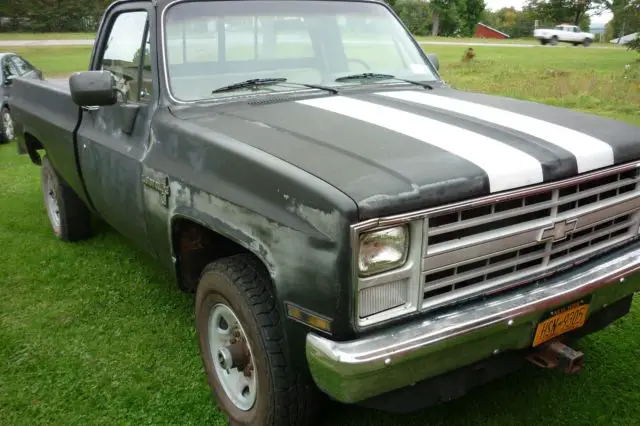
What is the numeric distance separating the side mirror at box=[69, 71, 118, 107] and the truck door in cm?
16

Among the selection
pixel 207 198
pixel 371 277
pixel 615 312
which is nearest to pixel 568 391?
pixel 615 312

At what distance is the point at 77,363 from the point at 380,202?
2301mm

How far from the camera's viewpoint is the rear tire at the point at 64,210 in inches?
199

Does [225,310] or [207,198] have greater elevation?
[207,198]

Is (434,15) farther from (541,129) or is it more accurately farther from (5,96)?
(541,129)

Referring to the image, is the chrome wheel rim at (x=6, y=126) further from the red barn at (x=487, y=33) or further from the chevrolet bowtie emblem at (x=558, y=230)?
the red barn at (x=487, y=33)

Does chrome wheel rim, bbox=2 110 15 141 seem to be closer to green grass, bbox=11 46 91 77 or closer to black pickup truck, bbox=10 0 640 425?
black pickup truck, bbox=10 0 640 425

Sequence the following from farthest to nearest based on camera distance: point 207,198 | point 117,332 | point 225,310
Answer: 1. point 117,332
2. point 225,310
3. point 207,198

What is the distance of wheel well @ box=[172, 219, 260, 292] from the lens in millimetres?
2982

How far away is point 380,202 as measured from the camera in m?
2.05

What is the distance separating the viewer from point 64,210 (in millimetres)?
5109

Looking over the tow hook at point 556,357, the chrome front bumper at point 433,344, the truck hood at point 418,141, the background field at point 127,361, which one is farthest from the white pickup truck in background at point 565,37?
the chrome front bumper at point 433,344

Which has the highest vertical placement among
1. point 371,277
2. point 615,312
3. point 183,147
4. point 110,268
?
point 183,147

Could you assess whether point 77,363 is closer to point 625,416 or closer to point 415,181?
point 415,181
